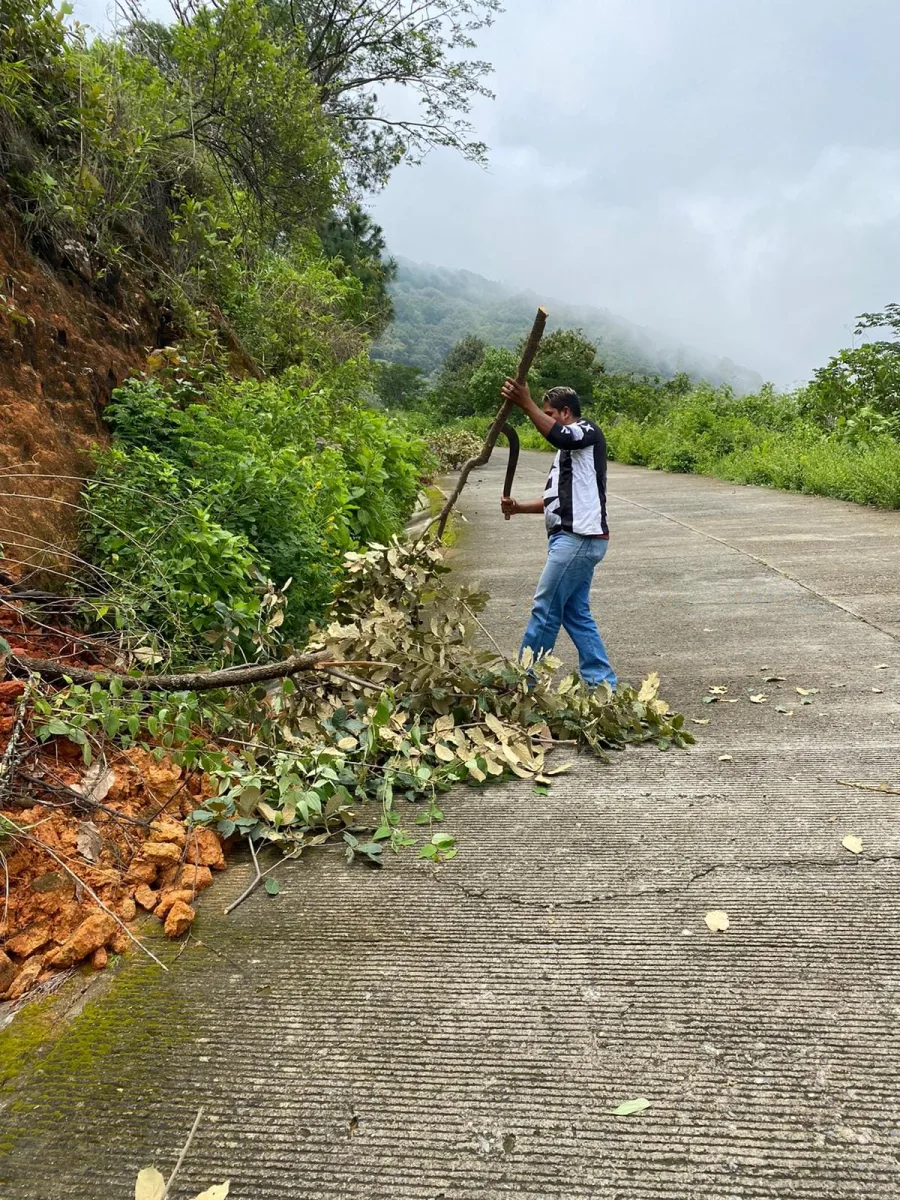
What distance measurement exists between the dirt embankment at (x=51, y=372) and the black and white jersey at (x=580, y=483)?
235 centimetres

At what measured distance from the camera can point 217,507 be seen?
166 inches

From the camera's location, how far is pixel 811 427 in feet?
49.7

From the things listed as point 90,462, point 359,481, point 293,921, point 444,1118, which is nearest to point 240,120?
point 359,481

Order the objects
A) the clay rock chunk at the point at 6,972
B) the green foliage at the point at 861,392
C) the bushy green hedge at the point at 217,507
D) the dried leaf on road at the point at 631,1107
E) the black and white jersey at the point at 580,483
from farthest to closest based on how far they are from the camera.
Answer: the green foliage at the point at 861,392 < the black and white jersey at the point at 580,483 < the bushy green hedge at the point at 217,507 < the clay rock chunk at the point at 6,972 < the dried leaf on road at the point at 631,1107

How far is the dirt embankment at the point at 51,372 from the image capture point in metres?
3.66

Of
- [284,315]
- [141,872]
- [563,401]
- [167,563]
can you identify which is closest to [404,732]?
[141,872]

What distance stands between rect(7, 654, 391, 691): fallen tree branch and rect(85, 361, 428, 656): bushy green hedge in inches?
17.2

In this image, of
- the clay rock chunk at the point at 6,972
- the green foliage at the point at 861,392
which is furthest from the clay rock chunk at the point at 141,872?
the green foliage at the point at 861,392

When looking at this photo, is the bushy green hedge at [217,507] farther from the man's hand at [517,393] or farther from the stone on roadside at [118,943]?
the man's hand at [517,393]

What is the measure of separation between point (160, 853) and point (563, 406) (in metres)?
2.84

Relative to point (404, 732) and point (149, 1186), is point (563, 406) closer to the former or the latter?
point (404, 732)

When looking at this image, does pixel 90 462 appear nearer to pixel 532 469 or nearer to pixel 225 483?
pixel 225 483

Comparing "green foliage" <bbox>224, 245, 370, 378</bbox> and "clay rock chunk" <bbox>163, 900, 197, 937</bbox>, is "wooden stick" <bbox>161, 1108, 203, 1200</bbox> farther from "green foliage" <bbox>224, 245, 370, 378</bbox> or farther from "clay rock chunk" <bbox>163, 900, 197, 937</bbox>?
"green foliage" <bbox>224, 245, 370, 378</bbox>

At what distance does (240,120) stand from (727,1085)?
8.42 meters
